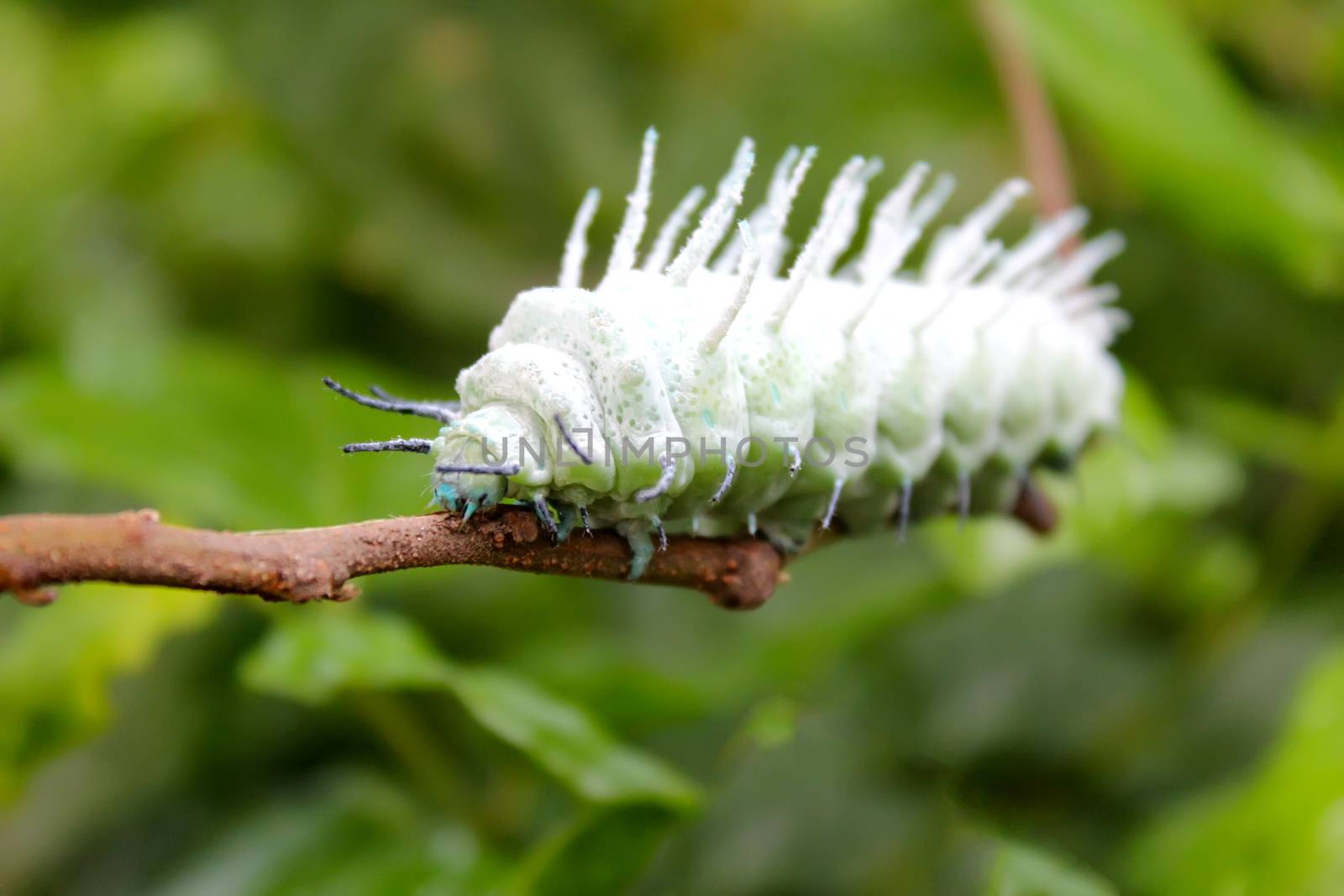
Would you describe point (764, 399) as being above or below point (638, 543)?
above

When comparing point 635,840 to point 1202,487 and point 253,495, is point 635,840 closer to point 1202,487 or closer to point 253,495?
point 253,495

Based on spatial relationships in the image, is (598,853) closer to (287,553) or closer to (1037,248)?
(287,553)

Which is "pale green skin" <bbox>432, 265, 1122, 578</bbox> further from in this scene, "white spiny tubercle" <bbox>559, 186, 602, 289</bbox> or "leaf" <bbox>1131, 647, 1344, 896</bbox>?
"leaf" <bbox>1131, 647, 1344, 896</bbox>

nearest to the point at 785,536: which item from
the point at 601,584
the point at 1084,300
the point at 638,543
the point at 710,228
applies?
the point at 638,543

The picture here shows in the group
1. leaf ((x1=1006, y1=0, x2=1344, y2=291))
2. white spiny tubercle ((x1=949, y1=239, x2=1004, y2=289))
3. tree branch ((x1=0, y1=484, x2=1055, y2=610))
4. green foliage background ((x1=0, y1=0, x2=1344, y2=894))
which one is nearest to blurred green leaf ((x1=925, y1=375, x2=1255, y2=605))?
green foliage background ((x1=0, y1=0, x2=1344, y2=894))

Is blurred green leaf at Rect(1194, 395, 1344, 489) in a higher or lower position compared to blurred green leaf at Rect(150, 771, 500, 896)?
higher

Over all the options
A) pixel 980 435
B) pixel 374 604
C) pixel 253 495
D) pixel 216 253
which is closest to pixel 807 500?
pixel 980 435
